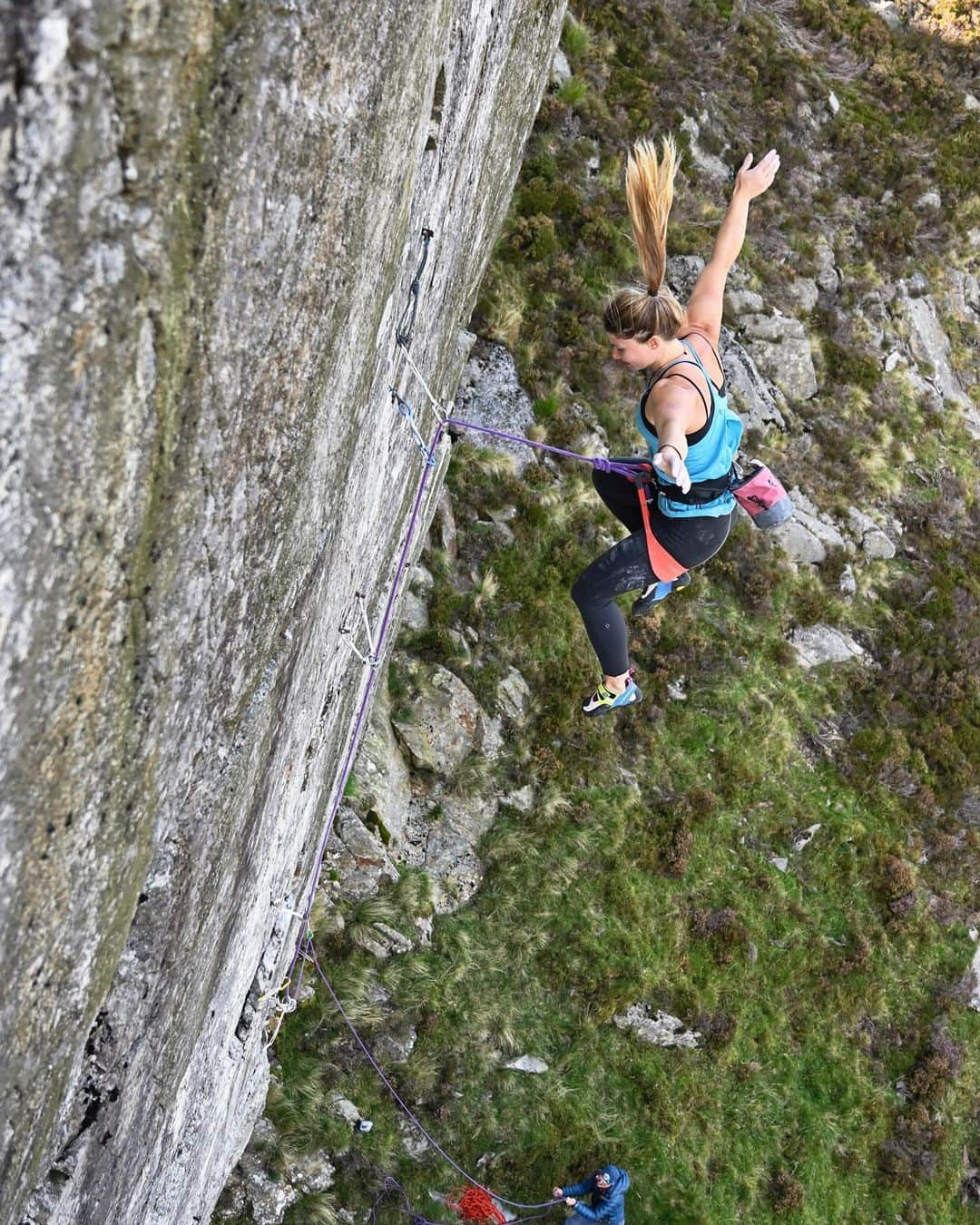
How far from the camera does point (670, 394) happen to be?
4988 mm

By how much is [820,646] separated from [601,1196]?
7.55 meters

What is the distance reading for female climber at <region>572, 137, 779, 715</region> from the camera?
4941 millimetres

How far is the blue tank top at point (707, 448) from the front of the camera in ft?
16.9

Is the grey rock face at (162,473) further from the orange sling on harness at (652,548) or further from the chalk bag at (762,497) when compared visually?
the chalk bag at (762,497)

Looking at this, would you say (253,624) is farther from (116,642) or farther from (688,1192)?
(688,1192)


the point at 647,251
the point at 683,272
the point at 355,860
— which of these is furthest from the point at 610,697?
the point at 683,272

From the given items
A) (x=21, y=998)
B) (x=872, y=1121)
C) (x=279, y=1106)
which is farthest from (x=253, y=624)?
(x=872, y=1121)

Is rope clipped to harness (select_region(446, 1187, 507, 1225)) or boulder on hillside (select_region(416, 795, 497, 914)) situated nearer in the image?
rope clipped to harness (select_region(446, 1187, 507, 1225))

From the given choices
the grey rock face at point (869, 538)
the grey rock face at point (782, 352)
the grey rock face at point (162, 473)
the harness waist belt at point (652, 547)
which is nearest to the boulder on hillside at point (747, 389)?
the grey rock face at point (782, 352)

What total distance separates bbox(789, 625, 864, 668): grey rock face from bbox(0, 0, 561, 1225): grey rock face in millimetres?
9411

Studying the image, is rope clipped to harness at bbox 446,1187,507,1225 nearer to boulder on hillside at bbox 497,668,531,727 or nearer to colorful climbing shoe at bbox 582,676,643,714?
boulder on hillside at bbox 497,668,531,727

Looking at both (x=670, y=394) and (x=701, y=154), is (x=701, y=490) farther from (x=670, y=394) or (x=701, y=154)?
(x=701, y=154)

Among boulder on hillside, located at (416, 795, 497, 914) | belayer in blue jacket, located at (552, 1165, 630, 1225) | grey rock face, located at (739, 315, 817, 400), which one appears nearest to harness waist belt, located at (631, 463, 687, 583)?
boulder on hillside, located at (416, 795, 497, 914)

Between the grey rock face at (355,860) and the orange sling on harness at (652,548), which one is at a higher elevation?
the orange sling on harness at (652,548)
